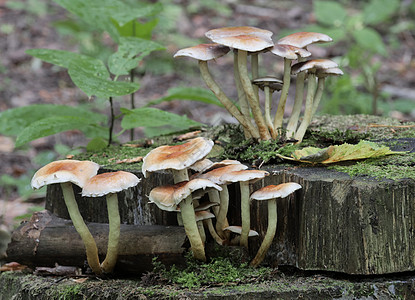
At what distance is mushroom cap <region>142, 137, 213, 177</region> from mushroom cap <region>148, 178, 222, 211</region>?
4.2 inches

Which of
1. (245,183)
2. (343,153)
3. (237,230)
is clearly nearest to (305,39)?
(343,153)

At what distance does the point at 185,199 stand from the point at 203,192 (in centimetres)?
17

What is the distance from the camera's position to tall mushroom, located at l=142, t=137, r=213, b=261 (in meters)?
2.28

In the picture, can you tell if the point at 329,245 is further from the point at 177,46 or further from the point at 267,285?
the point at 177,46

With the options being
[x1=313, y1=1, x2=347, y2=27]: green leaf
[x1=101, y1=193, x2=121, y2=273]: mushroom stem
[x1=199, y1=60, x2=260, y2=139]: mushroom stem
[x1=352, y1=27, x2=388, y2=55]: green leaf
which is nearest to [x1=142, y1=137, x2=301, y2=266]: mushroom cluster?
[x1=101, y1=193, x2=121, y2=273]: mushroom stem

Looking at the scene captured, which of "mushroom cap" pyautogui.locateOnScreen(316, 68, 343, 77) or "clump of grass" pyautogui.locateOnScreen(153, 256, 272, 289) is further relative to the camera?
"mushroom cap" pyautogui.locateOnScreen(316, 68, 343, 77)

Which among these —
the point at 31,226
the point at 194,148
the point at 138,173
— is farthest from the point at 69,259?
the point at 194,148

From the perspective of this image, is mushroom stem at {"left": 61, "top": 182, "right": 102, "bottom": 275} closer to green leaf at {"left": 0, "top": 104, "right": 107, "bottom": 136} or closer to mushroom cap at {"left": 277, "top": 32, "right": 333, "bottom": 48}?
green leaf at {"left": 0, "top": 104, "right": 107, "bottom": 136}

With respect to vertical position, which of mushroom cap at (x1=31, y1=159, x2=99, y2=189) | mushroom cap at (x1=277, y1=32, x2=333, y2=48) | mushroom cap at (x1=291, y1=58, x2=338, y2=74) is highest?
mushroom cap at (x1=277, y1=32, x2=333, y2=48)

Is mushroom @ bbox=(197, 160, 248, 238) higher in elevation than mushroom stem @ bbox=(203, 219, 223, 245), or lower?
higher

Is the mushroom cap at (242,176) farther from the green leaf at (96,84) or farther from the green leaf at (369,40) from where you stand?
the green leaf at (369,40)

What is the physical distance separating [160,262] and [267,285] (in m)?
0.63

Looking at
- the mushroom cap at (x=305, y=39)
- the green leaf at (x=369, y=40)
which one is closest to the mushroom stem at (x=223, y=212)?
the mushroom cap at (x=305, y=39)

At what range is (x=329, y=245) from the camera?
252cm
